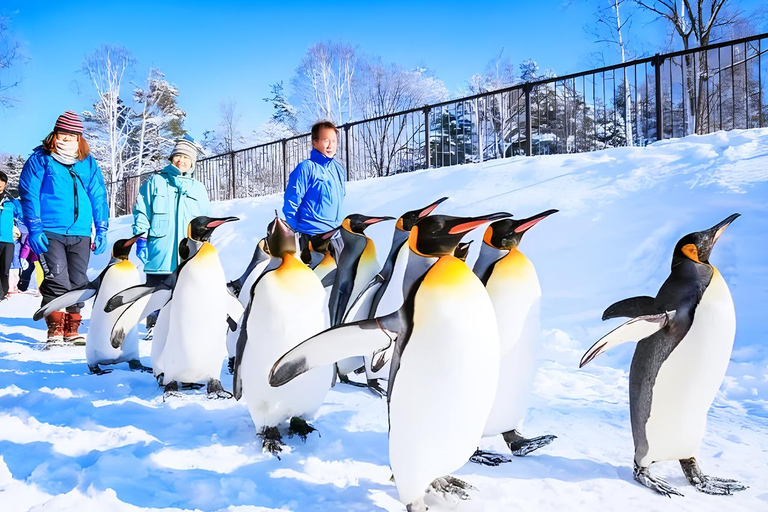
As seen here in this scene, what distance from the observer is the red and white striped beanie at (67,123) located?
3.57 meters

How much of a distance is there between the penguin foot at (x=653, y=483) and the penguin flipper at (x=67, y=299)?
3.21 m

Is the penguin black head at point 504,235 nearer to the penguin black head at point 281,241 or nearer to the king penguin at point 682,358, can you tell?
the king penguin at point 682,358

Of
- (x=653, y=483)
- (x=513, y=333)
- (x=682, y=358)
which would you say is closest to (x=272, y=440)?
(x=513, y=333)

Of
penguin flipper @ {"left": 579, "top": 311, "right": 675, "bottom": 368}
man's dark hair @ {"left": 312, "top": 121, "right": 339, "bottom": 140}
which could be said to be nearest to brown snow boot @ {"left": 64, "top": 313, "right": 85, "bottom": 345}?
man's dark hair @ {"left": 312, "top": 121, "right": 339, "bottom": 140}

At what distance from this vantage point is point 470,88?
24.8 metres

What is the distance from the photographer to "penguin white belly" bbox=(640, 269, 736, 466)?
1.50 m

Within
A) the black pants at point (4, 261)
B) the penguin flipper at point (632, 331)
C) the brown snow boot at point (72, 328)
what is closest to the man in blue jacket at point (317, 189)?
the penguin flipper at point (632, 331)

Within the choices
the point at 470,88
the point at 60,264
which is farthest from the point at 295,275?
the point at 470,88

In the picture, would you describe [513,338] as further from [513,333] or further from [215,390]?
[215,390]

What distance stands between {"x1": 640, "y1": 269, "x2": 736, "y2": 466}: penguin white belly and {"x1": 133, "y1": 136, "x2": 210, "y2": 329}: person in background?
311 centimetres

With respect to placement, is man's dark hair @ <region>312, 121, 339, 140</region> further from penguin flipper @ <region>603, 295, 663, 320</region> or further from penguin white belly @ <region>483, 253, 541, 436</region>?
penguin flipper @ <region>603, 295, 663, 320</region>

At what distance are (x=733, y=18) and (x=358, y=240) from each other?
54.9ft

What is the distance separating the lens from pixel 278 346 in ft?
6.02

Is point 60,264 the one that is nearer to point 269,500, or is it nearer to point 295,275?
point 295,275
